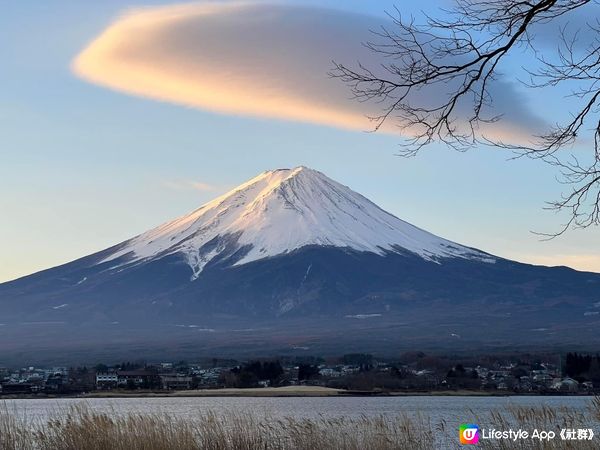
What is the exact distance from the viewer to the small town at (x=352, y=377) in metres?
→ 76.6

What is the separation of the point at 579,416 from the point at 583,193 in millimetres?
4044

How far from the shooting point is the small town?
251 feet

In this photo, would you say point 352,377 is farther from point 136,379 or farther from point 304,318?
point 304,318

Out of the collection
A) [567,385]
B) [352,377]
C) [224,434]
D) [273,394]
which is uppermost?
[352,377]

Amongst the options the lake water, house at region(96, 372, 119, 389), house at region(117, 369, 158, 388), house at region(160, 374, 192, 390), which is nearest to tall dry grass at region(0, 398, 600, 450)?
the lake water

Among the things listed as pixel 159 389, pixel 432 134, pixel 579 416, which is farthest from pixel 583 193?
pixel 159 389

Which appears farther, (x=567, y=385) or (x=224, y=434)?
(x=567, y=385)

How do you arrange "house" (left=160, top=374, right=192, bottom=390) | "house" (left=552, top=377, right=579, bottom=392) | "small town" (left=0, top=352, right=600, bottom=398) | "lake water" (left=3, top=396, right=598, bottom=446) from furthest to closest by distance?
"house" (left=160, top=374, right=192, bottom=390) < "small town" (left=0, top=352, right=600, bottom=398) < "house" (left=552, top=377, right=579, bottom=392) < "lake water" (left=3, top=396, right=598, bottom=446)

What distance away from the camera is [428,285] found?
634 feet

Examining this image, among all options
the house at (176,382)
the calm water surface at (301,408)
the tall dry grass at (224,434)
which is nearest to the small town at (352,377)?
the house at (176,382)

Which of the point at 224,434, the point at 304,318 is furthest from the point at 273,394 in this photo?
the point at 304,318

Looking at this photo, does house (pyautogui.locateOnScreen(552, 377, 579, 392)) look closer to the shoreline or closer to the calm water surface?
the shoreline

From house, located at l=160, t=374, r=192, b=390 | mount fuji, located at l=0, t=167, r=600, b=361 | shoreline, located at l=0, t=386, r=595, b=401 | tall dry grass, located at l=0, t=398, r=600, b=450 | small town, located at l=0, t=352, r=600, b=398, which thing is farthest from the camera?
mount fuji, located at l=0, t=167, r=600, b=361

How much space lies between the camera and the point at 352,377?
3504 inches
